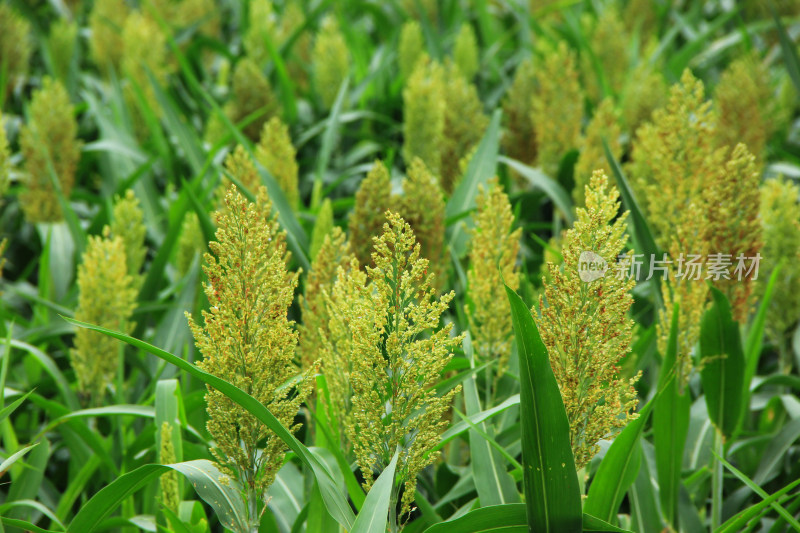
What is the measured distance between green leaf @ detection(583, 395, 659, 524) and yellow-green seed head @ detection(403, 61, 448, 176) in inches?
82.4

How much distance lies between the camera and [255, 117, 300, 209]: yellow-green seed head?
323 cm

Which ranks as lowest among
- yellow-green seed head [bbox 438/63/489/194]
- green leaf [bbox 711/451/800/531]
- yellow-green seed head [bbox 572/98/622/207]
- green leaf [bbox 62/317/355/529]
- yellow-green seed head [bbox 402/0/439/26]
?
green leaf [bbox 711/451/800/531]

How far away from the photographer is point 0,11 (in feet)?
16.8

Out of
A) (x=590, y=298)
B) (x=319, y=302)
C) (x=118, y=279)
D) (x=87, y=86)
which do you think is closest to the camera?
(x=590, y=298)

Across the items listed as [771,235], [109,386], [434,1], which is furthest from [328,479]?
[434,1]

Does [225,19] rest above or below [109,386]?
above

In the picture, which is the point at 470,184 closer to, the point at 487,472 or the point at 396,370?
the point at 487,472

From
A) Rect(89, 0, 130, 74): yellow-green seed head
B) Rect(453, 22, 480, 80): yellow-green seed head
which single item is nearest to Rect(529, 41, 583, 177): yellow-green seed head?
Rect(453, 22, 480, 80): yellow-green seed head

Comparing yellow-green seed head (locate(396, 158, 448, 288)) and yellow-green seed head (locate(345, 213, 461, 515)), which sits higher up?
yellow-green seed head (locate(396, 158, 448, 288))

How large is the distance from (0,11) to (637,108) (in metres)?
3.90

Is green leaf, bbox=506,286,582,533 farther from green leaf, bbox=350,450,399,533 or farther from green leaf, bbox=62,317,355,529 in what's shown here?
green leaf, bbox=62,317,355,529

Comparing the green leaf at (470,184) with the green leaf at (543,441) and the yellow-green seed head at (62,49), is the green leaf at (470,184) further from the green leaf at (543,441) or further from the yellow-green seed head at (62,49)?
the yellow-green seed head at (62,49)

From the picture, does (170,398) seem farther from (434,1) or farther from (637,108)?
(434,1)

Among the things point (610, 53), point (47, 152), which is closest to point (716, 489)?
point (47, 152)
